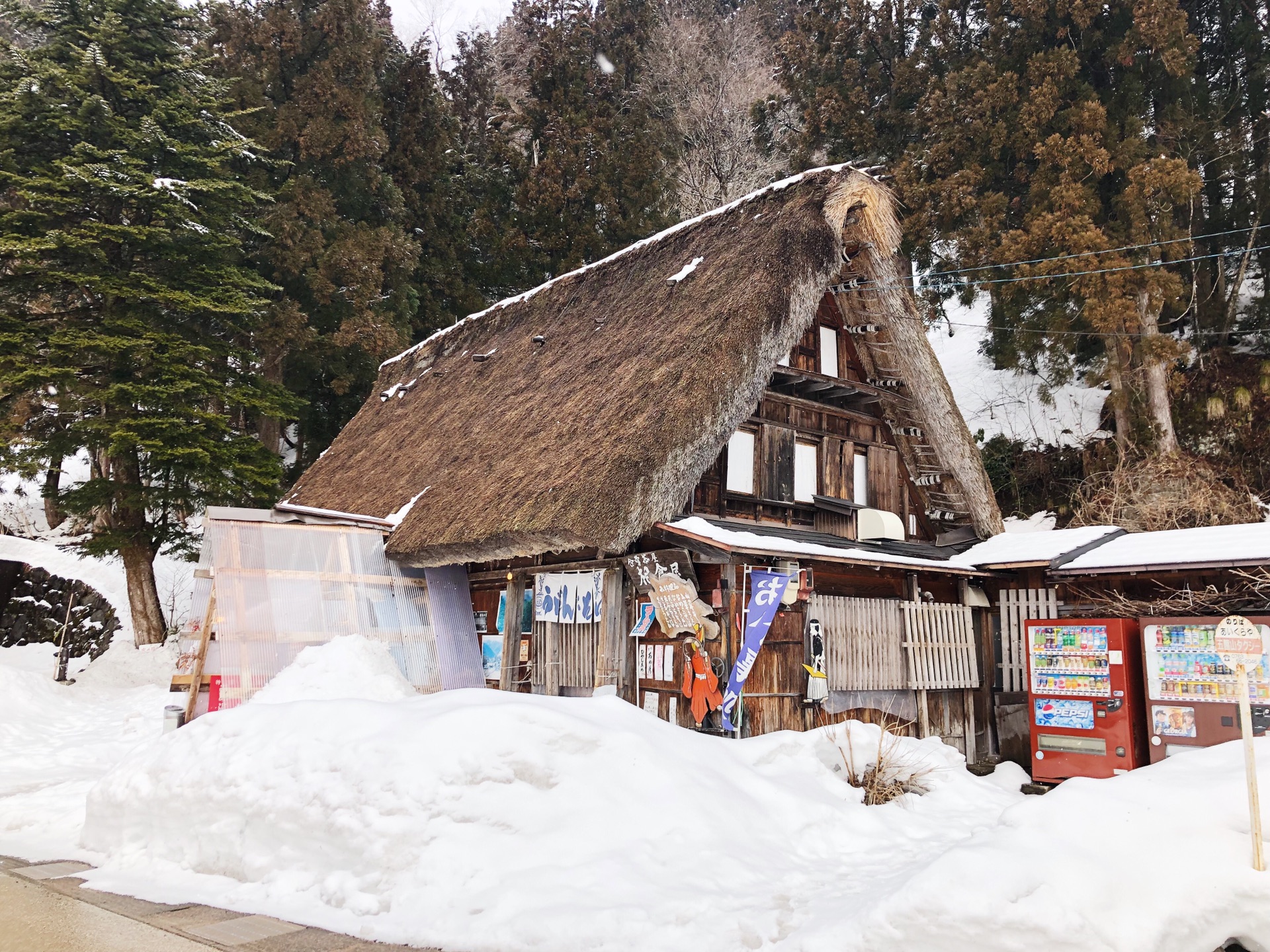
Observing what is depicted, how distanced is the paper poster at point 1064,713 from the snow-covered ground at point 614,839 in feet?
6.37

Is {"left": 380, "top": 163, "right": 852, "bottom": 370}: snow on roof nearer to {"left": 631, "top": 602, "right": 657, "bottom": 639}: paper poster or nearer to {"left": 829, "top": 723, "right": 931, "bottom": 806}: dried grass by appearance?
{"left": 631, "top": 602, "right": 657, "bottom": 639}: paper poster

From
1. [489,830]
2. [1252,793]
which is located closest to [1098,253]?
[1252,793]

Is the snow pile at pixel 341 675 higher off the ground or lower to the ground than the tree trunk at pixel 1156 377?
lower

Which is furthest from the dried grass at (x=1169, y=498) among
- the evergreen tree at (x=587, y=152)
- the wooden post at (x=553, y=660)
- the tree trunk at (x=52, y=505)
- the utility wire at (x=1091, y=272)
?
the tree trunk at (x=52, y=505)

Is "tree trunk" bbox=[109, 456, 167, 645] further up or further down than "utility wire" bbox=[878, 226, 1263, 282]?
further down

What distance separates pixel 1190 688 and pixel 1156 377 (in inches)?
293

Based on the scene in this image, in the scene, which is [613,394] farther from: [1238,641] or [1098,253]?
[1098,253]

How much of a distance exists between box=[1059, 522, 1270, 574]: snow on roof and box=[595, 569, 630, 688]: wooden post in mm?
4657

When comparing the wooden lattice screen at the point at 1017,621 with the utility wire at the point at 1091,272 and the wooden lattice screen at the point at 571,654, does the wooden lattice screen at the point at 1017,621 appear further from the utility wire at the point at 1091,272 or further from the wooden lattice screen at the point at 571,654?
the wooden lattice screen at the point at 571,654

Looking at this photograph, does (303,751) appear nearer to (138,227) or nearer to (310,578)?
(310,578)

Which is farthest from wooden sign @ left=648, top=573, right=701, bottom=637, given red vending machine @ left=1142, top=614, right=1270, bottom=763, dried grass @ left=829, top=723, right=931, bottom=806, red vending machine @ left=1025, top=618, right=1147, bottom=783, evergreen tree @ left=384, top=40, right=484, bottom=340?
evergreen tree @ left=384, top=40, right=484, bottom=340

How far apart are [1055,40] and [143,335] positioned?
56.0 feet

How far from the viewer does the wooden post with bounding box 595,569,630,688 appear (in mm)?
9195

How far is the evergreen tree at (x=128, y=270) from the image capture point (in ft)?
49.8
